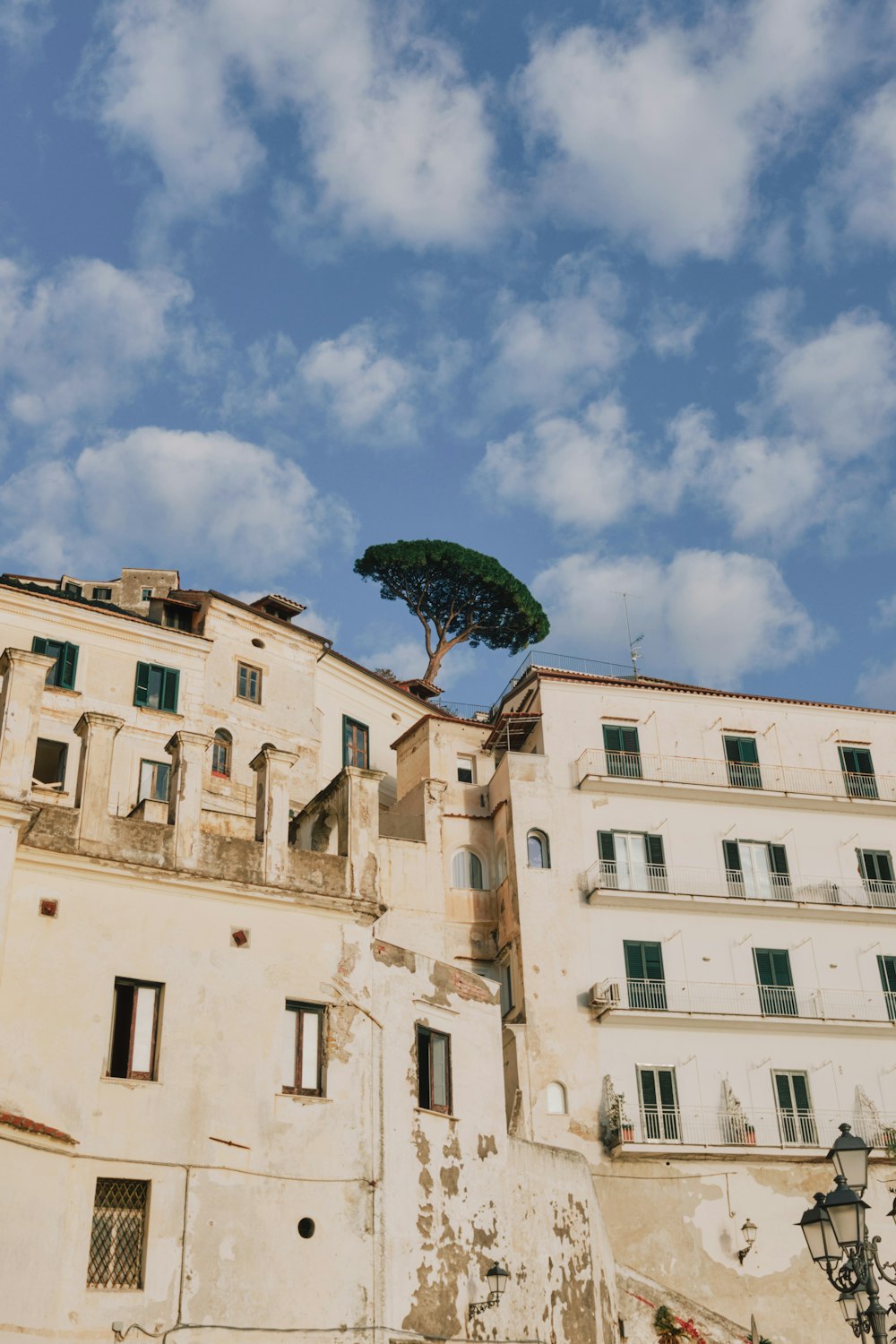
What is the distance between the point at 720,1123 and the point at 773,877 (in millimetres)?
8589

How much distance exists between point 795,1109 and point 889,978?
234 inches

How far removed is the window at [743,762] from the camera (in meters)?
47.8

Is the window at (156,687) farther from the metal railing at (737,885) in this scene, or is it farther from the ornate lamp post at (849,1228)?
the ornate lamp post at (849,1228)

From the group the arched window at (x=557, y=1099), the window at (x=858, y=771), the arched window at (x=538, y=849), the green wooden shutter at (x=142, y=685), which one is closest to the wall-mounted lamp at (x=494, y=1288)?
the arched window at (x=557, y=1099)

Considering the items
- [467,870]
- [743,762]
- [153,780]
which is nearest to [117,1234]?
[153,780]

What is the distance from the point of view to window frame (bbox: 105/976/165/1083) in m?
22.9

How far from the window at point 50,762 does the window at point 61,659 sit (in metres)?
2.16

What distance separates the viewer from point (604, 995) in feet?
137

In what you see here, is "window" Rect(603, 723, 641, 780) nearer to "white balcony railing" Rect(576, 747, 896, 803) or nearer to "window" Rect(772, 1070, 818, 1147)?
"white balcony railing" Rect(576, 747, 896, 803)

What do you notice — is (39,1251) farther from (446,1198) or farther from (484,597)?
(484,597)

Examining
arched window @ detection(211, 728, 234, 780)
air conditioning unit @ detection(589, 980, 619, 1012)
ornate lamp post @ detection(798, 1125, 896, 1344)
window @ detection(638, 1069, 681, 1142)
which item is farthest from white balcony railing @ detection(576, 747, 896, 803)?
ornate lamp post @ detection(798, 1125, 896, 1344)

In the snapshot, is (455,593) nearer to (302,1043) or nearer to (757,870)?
(757,870)

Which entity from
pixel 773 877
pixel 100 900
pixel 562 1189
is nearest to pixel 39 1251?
pixel 100 900

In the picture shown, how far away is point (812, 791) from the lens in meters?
48.4
